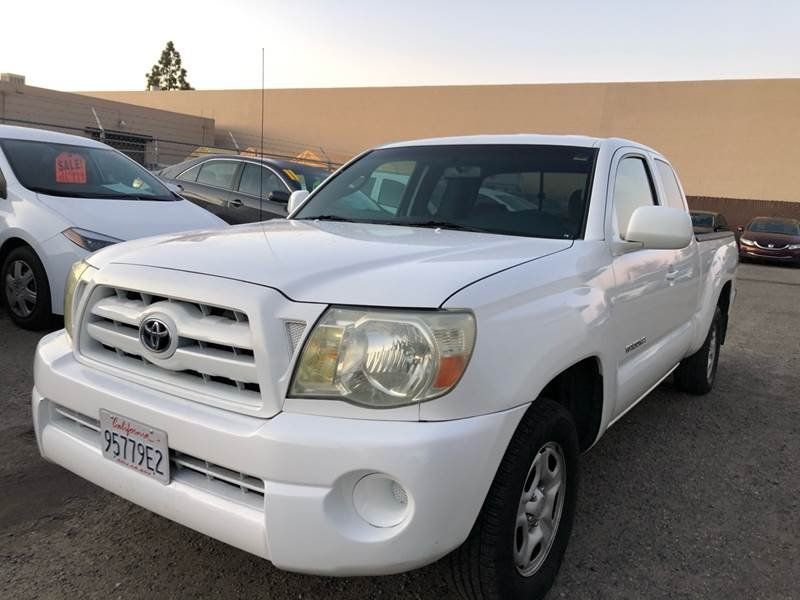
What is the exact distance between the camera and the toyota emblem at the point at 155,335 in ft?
6.91

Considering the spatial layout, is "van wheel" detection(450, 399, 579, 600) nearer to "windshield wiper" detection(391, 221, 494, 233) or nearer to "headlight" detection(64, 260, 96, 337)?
"windshield wiper" detection(391, 221, 494, 233)

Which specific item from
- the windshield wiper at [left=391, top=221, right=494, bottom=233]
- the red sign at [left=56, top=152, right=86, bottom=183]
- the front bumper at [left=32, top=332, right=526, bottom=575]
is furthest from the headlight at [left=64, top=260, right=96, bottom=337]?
the red sign at [left=56, top=152, right=86, bottom=183]

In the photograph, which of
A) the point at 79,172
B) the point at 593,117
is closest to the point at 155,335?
the point at 79,172

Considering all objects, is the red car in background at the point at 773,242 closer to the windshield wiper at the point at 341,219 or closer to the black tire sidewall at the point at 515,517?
the windshield wiper at the point at 341,219

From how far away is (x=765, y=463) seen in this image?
3838mm

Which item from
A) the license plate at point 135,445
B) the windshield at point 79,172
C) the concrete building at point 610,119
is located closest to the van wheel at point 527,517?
the license plate at point 135,445

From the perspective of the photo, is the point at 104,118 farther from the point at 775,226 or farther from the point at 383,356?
the point at 383,356

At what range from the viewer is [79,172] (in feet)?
20.0

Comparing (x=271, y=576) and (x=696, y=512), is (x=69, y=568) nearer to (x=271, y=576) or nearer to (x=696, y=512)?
(x=271, y=576)

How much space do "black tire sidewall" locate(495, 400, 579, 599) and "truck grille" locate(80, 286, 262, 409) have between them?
82cm

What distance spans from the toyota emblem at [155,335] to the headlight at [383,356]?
486mm

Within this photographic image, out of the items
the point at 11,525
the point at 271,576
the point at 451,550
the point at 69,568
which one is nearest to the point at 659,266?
the point at 451,550

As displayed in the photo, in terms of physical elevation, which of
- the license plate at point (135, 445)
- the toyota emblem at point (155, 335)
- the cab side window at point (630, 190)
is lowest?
the license plate at point (135, 445)

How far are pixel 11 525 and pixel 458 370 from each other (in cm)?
205
